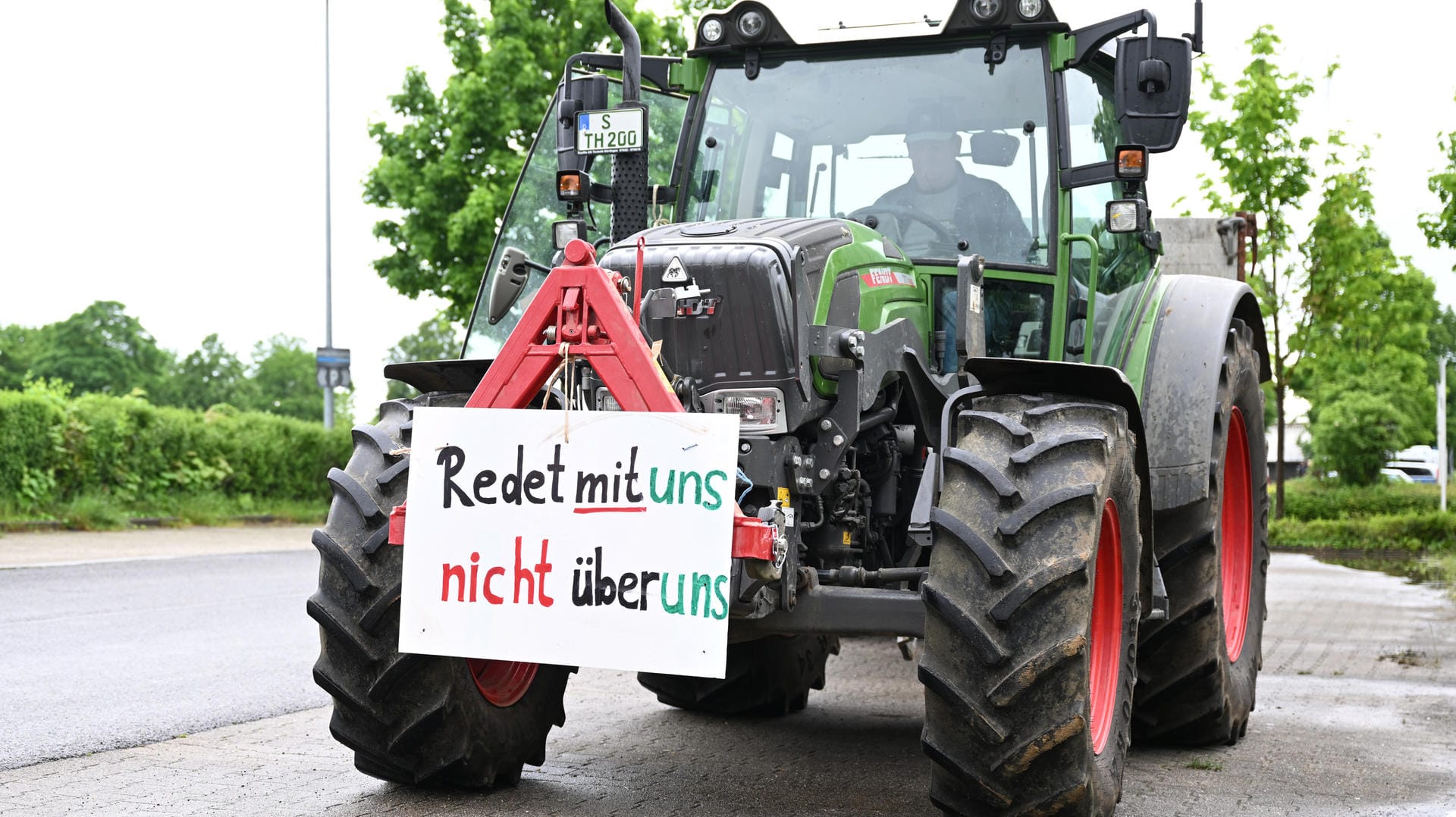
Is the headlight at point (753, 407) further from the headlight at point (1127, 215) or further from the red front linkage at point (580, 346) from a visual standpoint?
the headlight at point (1127, 215)

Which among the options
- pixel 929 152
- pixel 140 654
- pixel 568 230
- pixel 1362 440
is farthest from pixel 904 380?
pixel 1362 440

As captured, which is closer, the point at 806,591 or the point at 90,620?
the point at 806,591

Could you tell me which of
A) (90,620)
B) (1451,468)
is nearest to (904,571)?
(90,620)

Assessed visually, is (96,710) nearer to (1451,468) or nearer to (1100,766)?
(1100,766)

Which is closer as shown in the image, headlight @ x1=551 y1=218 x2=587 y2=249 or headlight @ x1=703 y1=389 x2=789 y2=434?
headlight @ x1=703 y1=389 x2=789 y2=434

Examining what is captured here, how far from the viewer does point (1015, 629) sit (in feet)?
14.3

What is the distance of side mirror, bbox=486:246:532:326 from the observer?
5.31 meters

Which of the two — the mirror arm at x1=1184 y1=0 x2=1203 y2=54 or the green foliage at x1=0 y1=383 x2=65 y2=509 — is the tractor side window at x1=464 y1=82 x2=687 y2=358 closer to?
the mirror arm at x1=1184 y1=0 x2=1203 y2=54

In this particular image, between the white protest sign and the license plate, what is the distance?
1934mm

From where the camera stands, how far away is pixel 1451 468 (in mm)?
79000

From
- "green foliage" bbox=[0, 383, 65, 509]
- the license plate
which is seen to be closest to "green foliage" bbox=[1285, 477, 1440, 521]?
"green foliage" bbox=[0, 383, 65, 509]

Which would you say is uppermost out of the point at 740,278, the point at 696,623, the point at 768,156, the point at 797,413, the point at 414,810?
the point at 768,156

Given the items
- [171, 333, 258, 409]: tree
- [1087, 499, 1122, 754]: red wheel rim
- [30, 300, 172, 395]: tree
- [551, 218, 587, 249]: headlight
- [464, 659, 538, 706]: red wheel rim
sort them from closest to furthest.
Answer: [1087, 499, 1122, 754]: red wheel rim, [464, 659, 538, 706]: red wheel rim, [551, 218, 587, 249]: headlight, [30, 300, 172, 395]: tree, [171, 333, 258, 409]: tree

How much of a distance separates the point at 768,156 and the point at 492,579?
2.49 meters
